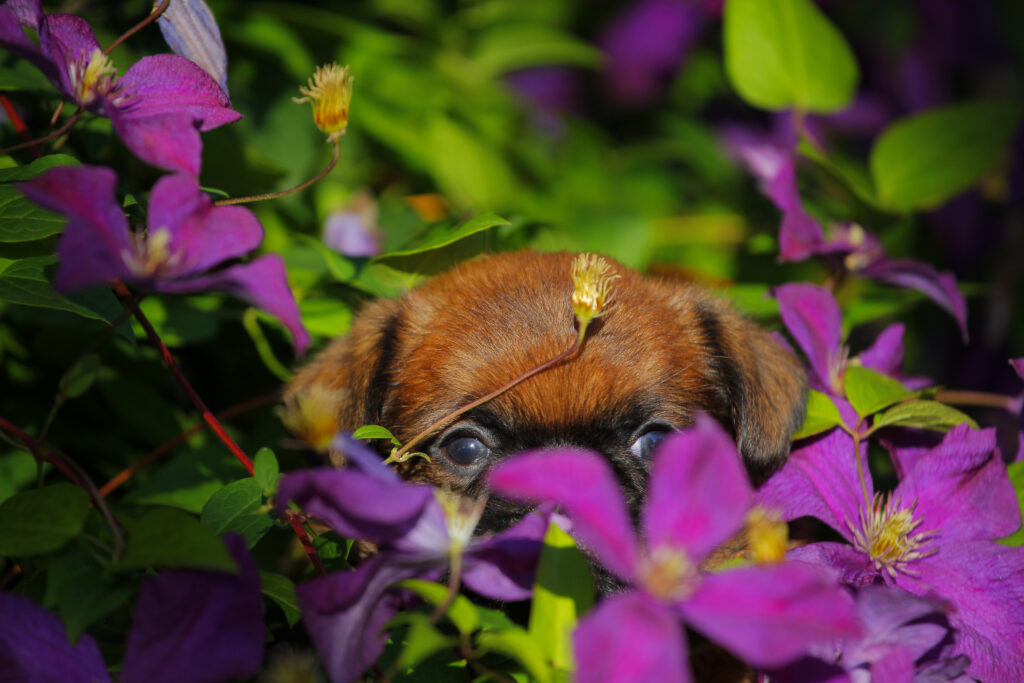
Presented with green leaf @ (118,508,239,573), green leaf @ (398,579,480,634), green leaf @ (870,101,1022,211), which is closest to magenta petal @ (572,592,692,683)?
green leaf @ (398,579,480,634)

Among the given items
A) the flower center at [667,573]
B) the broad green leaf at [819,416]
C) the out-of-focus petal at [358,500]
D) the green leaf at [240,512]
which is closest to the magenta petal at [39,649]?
the green leaf at [240,512]

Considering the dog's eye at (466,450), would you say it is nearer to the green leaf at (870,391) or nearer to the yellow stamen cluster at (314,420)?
the yellow stamen cluster at (314,420)

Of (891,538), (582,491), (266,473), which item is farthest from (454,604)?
(891,538)

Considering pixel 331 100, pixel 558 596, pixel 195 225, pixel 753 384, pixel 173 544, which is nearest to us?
pixel 173 544

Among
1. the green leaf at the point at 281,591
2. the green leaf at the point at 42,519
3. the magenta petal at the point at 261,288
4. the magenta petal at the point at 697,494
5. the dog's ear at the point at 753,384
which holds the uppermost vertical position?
the magenta petal at the point at 261,288

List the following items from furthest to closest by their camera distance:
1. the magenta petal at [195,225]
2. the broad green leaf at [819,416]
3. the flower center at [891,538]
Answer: the broad green leaf at [819,416]
the flower center at [891,538]
the magenta petal at [195,225]

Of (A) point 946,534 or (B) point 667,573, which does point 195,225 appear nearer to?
(B) point 667,573
